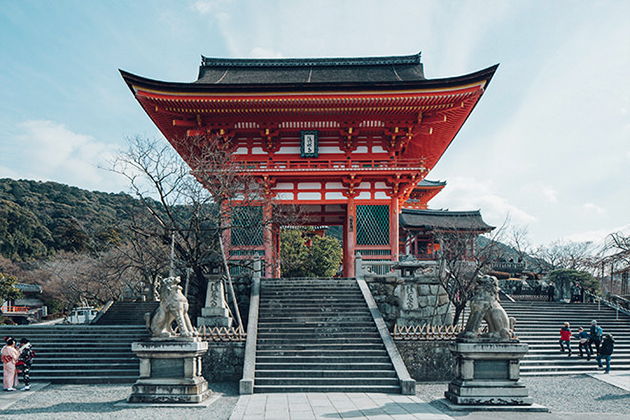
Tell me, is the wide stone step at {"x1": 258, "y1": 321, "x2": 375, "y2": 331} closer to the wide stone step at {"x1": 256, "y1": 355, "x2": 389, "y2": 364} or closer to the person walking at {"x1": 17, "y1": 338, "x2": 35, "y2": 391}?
the wide stone step at {"x1": 256, "y1": 355, "x2": 389, "y2": 364}

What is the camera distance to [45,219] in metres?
60.4

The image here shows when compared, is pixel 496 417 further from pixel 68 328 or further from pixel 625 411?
pixel 68 328

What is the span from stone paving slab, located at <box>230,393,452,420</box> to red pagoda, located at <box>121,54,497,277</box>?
8.65 m

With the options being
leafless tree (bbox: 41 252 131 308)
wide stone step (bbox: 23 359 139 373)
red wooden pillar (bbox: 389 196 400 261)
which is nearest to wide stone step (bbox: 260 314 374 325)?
wide stone step (bbox: 23 359 139 373)

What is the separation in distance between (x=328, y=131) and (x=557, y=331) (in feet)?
43.0

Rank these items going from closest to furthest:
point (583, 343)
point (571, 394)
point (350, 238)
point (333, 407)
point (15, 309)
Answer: point (333, 407) → point (571, 394) → point (583, 343) → point (350, 238) → point (15, 309)

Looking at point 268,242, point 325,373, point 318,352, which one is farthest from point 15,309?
point 325,373

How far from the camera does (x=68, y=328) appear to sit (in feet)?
49.4

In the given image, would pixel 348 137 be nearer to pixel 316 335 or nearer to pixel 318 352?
pixel 316 335

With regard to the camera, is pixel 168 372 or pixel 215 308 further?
pixel 215 308

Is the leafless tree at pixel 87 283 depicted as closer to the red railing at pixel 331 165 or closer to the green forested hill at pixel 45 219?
the green forested hill at pixel 45 219

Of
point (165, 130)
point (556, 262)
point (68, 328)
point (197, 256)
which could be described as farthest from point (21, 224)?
point (556, 262)

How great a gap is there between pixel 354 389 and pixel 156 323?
511cm

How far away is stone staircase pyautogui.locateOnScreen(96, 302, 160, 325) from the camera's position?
755 inches
